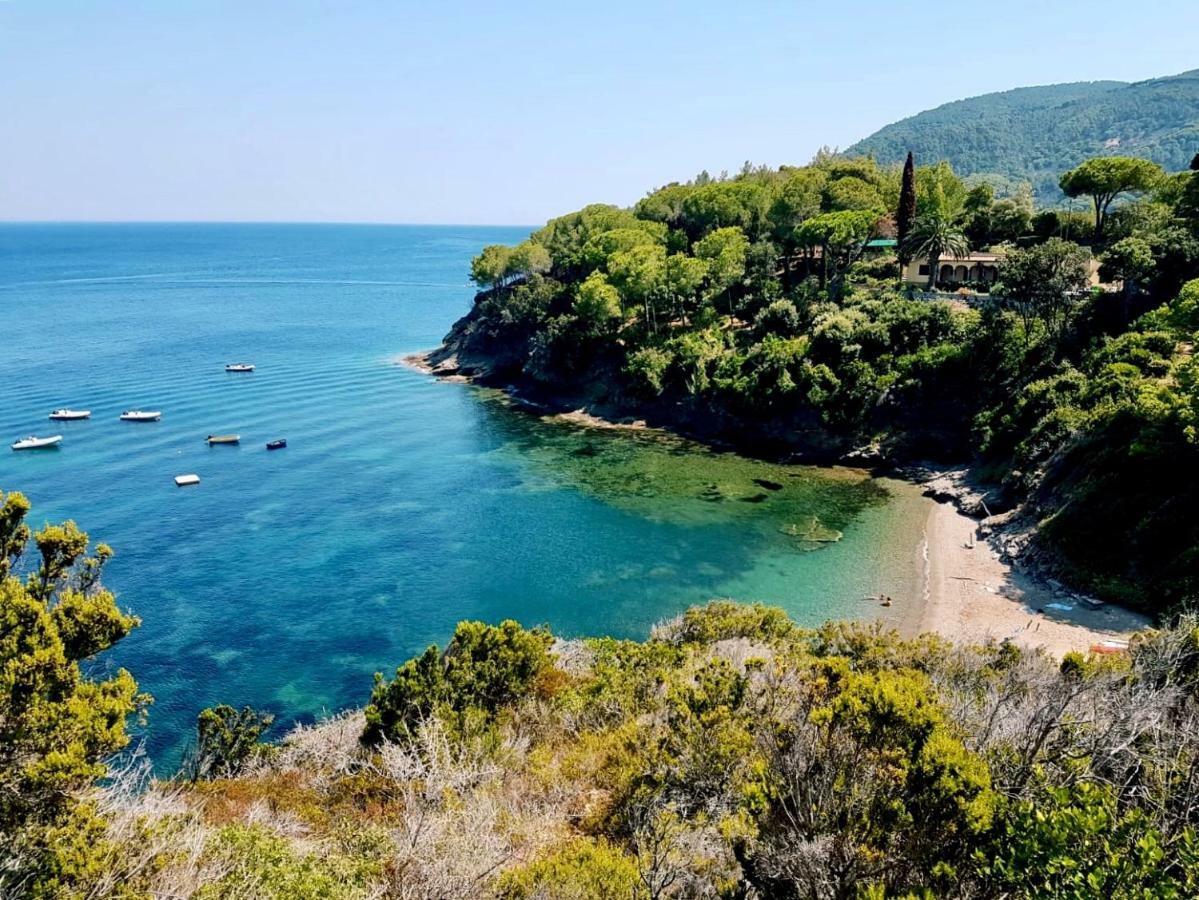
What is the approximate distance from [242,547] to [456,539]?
13899mm

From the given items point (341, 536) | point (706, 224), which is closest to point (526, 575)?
point (341, 536)

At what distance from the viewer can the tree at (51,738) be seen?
12172 millimetres

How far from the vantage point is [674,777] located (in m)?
17.7

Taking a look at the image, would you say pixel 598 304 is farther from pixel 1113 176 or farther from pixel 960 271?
pixel 1113 176

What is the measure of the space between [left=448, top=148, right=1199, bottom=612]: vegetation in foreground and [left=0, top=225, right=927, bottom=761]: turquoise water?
6.98 meters

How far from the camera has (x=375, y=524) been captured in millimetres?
53062

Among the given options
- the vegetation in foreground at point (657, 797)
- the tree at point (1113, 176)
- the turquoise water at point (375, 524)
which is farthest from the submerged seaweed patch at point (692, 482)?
the tree at point (1113, 176)

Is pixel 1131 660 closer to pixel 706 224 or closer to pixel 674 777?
pixel 674 777

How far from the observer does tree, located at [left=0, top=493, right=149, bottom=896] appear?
12.2m

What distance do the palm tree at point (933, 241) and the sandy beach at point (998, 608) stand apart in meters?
32.9

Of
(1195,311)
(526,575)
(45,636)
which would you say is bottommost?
(526,575)

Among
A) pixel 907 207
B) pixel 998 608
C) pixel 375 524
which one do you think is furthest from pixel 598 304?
pixel 998 608

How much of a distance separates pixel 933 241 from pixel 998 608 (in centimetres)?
4108

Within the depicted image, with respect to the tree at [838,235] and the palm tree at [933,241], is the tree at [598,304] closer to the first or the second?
the tree at [838,235]
